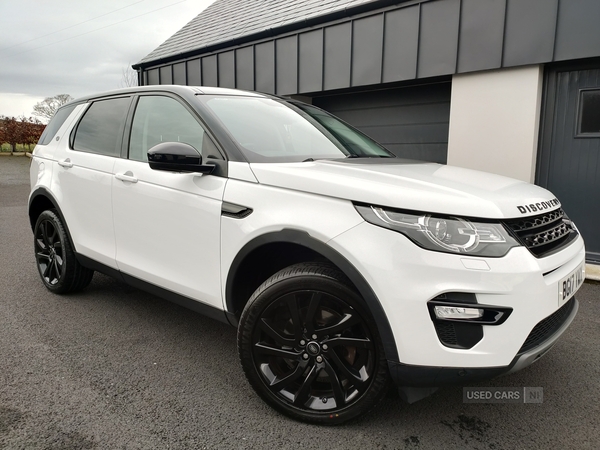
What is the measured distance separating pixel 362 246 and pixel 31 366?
2.14 metres

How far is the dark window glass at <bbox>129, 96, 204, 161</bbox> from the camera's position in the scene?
2658 mm

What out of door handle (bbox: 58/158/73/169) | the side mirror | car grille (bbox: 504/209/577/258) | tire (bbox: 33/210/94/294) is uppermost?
the side mirror

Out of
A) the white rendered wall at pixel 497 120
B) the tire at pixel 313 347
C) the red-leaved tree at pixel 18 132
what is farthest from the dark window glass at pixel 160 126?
the red-leaved tree at pixel 18 132

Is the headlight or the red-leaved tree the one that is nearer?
the headlight

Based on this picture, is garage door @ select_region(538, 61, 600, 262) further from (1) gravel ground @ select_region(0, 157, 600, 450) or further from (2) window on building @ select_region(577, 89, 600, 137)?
(1) gravel ground @ select_region(0, 157, 600, 450)

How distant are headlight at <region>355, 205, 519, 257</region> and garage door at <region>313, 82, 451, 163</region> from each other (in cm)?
475

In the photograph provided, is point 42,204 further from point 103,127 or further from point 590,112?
point 590,112

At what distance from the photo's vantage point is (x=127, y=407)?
2.25 metres

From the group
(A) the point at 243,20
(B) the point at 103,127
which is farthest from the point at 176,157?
(A) the point at 243,20

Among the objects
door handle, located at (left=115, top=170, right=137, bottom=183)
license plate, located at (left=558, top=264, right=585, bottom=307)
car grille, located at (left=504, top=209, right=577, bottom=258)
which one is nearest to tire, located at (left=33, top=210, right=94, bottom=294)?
door handle, located at (left=115, top=170, right=137, bottom=183)

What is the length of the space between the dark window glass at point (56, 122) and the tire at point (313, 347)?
2836 millimetres

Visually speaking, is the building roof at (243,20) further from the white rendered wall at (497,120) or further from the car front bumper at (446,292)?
the car front bumper at (446,292)

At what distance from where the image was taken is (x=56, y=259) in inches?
150

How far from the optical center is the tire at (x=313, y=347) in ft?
6.44
